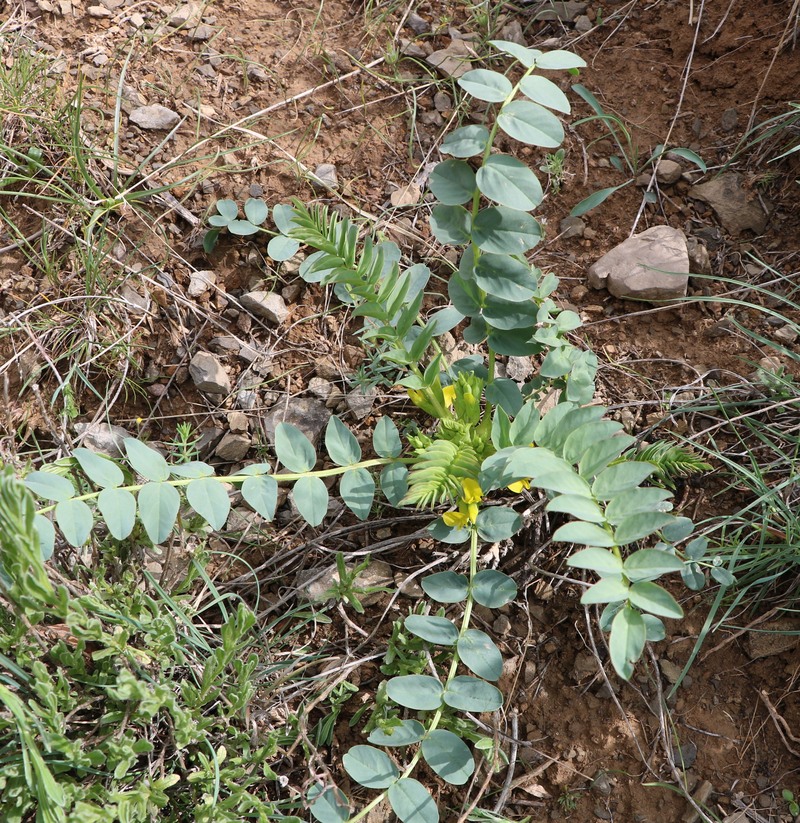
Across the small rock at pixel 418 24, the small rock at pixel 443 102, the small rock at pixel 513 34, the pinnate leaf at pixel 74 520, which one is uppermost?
the small rock at pixel 418 24

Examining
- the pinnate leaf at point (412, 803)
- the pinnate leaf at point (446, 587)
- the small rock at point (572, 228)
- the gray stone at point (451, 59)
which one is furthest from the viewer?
the gray stone at point (451, 59)

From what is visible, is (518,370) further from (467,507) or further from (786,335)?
(786,335)

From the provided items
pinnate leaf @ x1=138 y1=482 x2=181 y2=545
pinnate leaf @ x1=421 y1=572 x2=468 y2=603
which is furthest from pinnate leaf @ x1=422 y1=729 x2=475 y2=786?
pinnate leaf @ x1=138 y1=482 x2=181 y2=545

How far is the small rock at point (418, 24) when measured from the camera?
100 inches

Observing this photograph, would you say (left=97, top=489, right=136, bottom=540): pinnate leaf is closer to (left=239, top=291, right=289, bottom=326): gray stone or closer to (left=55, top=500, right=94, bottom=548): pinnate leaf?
(left=55, top=500, right=94, bottom=548): pinnate leaf

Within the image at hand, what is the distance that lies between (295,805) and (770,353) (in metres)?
1.67

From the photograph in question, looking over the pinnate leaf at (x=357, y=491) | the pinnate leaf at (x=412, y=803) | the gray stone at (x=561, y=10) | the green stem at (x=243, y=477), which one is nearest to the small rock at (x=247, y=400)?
the green stem at (x=243, y=477)

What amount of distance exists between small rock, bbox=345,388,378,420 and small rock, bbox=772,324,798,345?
112 cm

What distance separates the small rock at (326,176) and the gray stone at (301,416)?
691 mm

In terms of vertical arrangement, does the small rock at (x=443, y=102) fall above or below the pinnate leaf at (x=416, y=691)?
above

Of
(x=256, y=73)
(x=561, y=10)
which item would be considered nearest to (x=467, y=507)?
(x=256, y=73)

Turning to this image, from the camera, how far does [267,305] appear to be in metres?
2.25

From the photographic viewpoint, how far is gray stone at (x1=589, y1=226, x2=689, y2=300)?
2180 millimetres

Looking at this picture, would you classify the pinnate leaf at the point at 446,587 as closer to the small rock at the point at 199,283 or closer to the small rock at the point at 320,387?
the small rock at the point at 320,387
